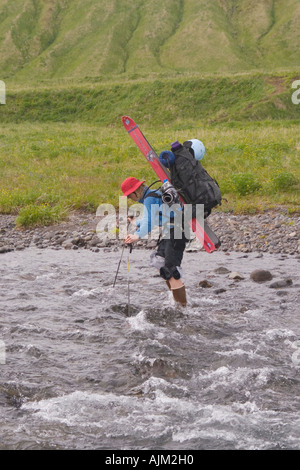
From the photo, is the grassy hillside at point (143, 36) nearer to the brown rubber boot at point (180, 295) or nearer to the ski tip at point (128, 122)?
the ski tip at point (128, 122)

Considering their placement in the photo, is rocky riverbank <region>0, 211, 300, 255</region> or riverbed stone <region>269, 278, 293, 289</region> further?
rocky riverbank <region>0, 211, 300, 255</region>

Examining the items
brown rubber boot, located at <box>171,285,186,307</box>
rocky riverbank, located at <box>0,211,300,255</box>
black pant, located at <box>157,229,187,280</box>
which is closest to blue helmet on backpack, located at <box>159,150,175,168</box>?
black pant, located at <box>157,229,187,280</box>

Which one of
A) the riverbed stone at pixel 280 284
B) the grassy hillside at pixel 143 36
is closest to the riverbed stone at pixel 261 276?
the riverbed stone at pixel 280 284

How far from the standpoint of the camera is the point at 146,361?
8789 millimetres

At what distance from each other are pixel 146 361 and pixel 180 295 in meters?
2.60

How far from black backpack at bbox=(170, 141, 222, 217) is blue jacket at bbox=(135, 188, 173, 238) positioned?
17.6 inches

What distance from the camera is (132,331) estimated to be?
1024cm

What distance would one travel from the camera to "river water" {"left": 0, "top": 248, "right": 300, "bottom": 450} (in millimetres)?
6656

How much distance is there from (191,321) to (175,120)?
130ft

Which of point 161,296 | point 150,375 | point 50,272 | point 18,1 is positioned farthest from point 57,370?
point 18,1

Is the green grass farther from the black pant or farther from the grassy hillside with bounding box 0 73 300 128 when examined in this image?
the grassy hillside with bounding box 0 73 300 128

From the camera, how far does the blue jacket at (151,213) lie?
973cm

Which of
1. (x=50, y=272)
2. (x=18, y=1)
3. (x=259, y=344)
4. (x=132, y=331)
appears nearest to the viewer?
(x=259, y=344)
